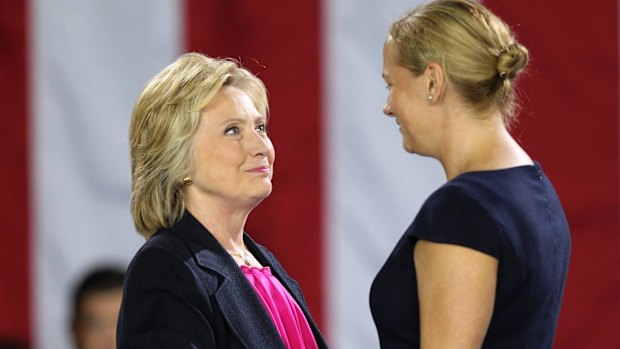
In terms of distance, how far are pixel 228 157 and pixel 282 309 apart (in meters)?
0.28

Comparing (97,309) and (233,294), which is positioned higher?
(233,294)

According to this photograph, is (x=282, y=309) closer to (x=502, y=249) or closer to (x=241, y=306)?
(x=241, y=306)

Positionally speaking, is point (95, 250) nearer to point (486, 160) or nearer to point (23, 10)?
point (23, 10)

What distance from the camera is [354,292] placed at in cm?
359

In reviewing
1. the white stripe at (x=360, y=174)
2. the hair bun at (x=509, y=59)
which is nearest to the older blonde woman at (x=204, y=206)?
the hair bun at (x=509, y=59)

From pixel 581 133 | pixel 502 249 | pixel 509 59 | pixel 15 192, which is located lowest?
pixel 15 192

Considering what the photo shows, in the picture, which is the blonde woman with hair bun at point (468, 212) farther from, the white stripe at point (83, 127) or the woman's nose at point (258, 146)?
the white stripe at point (83, 127)

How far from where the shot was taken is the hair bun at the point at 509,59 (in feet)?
5.77

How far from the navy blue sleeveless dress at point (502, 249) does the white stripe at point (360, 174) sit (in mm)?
1715

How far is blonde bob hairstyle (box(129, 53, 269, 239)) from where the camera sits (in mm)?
1965

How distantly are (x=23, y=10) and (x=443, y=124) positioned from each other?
7.00ft

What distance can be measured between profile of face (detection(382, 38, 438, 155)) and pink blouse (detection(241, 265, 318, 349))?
362mm

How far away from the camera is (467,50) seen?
69.2 inches

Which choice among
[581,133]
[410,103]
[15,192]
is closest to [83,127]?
[15,192]
